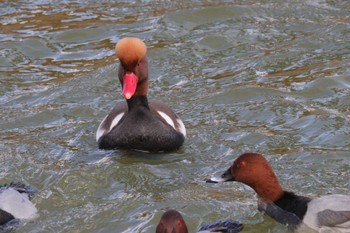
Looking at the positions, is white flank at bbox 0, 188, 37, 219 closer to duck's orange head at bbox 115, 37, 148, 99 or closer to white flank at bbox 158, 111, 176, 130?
duck's orange head at bbox 115, 37, 148, 99

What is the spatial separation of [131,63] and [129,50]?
6.5 inches

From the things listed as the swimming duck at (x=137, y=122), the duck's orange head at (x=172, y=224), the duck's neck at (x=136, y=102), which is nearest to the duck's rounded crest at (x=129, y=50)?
the swimming duck at (x=137, y=122)

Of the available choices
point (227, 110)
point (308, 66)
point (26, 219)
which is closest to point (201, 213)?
point (26, 219)

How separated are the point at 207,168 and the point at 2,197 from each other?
6.61 feet

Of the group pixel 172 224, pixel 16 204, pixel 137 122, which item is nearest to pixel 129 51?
pixel 137 122

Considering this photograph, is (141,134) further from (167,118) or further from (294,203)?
(294,203)

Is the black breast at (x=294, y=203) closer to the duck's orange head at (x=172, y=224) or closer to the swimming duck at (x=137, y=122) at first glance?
the duck's orange head at (x=172, y=224)

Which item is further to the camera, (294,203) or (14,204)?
(14,204)

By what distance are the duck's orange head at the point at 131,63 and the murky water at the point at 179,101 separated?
2.09 feet

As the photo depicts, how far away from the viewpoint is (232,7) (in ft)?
43.8

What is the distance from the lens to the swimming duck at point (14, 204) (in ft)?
24.6

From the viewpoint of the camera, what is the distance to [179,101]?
1071 centimetres

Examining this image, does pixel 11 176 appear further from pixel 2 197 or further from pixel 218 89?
pixel 218 89

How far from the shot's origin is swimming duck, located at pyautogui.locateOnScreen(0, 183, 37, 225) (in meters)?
7.49
